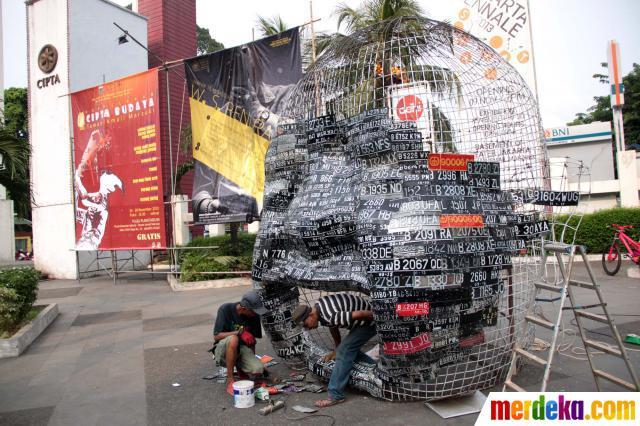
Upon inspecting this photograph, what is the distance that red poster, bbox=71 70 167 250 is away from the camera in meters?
13.9

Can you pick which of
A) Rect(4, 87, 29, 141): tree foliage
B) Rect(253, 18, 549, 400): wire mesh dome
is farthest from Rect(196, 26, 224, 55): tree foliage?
Rect(253, 18, 549, 400): wire mesh dome

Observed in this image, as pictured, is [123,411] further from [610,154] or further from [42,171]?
[610,154]

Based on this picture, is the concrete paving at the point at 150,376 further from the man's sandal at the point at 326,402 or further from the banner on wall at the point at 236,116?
the banner on wall at the point at 236,116

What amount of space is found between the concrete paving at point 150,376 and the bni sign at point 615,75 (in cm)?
1022

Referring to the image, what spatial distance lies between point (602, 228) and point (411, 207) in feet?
43.2

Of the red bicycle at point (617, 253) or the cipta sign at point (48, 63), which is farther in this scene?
the cipta sign at point (48, 63)

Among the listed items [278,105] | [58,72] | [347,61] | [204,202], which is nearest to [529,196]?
[347,61]

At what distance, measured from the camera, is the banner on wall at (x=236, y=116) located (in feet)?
38.0

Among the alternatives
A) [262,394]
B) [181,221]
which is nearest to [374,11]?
[181,221]

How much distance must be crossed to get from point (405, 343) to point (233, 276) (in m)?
10.1

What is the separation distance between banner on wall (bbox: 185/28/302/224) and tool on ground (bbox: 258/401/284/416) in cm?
714

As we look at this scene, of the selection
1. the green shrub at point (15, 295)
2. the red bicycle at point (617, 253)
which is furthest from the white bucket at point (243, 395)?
the red bicycle at point (617, 253)

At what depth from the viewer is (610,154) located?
26.0 metres

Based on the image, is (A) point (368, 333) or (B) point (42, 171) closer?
(A) point (368, 333)
